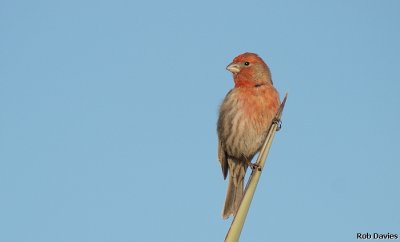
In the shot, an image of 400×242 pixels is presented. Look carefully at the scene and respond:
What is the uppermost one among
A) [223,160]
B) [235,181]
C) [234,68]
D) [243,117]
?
[234,68]

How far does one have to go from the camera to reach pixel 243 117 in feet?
23.7

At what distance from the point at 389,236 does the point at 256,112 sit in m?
2.46

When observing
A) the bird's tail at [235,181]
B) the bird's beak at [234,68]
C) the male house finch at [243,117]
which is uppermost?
the bird's beak at [234,68]

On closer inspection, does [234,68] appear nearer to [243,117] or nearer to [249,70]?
[249,70]

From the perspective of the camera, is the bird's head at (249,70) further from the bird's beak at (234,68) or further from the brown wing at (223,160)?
the brown wing at (223,160)

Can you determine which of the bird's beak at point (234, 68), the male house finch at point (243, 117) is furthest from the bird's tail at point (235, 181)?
the bird's beak at point (234, 68)

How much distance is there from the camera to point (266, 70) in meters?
7.50

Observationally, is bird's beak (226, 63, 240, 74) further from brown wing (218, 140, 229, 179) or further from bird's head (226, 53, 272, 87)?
brown wing (218, 140, 229, 179)

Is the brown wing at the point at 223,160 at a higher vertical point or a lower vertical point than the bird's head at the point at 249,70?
lower

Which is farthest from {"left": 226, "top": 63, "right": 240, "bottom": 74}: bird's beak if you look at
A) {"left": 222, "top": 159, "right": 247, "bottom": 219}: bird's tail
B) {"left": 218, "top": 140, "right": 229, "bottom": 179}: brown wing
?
{"left": 222, "top": 159, "right": 247, "bottom": 219}: bird's tail

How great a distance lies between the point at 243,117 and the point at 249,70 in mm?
683

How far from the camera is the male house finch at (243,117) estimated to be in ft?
23.1

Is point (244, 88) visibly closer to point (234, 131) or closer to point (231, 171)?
point (234, 131)

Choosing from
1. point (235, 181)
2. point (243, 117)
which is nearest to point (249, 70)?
point (243, 117)
